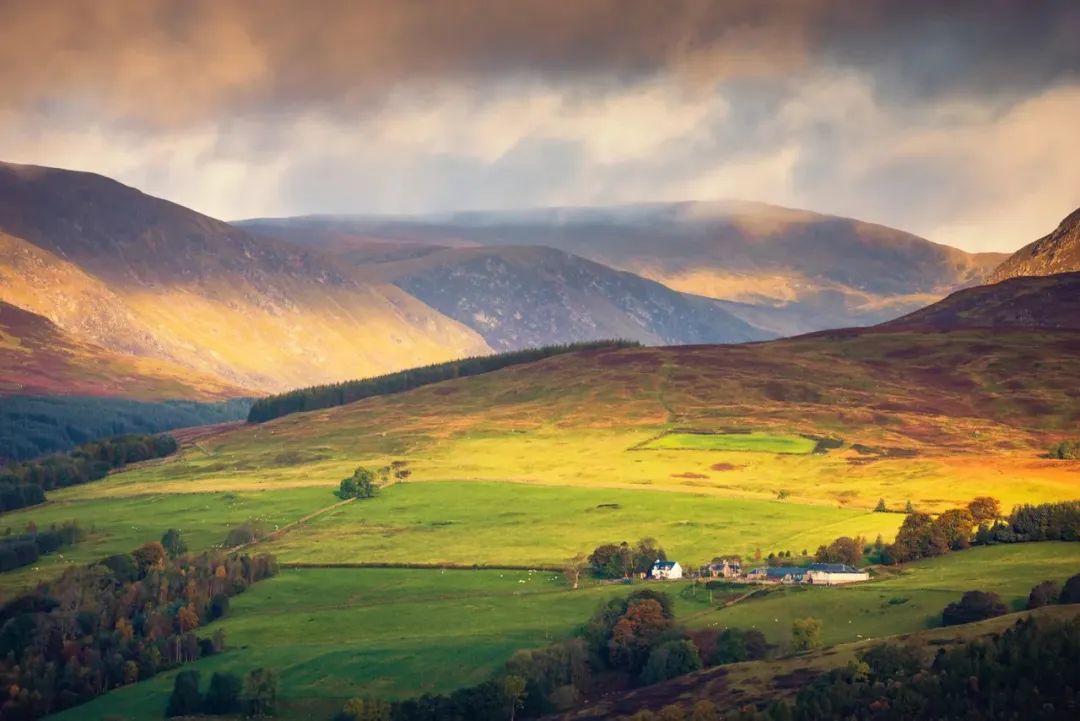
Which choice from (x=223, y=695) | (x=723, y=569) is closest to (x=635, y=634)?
(x=723, y=569)

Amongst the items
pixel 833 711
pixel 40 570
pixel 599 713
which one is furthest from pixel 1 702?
pixel 833 711

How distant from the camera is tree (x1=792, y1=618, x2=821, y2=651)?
5069 inches

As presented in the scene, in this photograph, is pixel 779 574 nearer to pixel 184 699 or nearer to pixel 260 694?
pixel 260 694

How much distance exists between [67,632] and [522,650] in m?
58.6

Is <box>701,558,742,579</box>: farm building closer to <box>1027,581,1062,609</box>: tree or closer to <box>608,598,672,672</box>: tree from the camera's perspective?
<box>608,598,672,672</box>: tree

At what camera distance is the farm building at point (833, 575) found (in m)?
156

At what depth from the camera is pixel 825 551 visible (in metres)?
167

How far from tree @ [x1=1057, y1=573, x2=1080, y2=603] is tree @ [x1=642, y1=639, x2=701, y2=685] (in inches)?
1340

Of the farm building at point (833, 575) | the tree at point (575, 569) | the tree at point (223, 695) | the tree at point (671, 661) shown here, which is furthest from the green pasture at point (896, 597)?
the tree at point (223, 695)

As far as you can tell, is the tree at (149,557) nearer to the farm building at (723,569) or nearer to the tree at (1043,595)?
the farm building at (723,569)

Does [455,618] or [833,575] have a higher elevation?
[833,575]

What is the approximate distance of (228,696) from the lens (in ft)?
445

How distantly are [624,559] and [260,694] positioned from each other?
54.0 metres

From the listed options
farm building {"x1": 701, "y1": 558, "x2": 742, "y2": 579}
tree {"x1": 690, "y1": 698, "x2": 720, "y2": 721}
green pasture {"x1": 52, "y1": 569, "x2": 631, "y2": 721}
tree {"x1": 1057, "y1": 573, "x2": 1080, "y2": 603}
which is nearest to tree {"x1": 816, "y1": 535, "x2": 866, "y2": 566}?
farm building {"x1": 701, "y1": 558, "x2": 742, "y2": 579}
